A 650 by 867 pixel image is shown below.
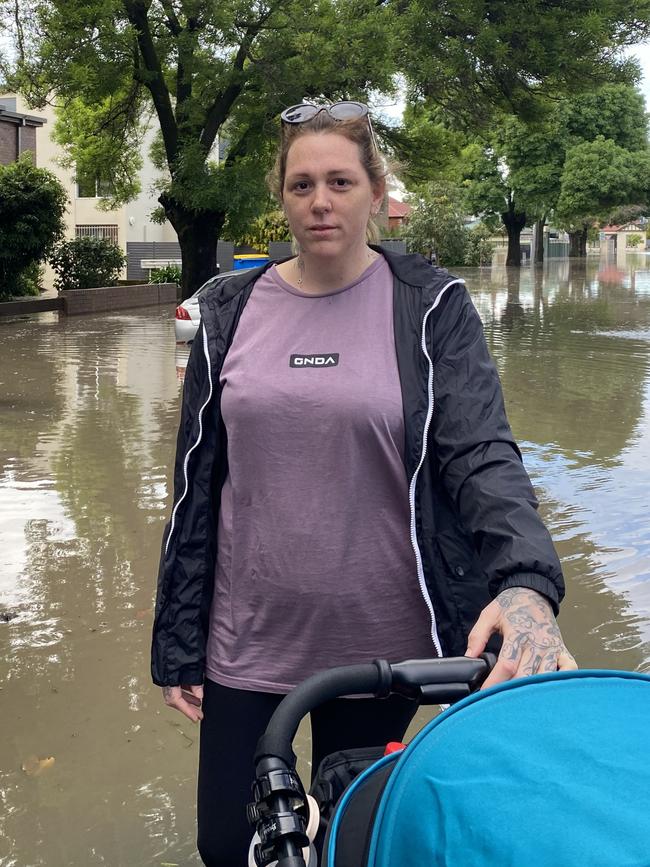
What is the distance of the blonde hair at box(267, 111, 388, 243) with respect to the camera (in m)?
2.28

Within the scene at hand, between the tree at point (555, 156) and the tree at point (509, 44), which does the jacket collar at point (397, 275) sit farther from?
the tree at point (555, 156)

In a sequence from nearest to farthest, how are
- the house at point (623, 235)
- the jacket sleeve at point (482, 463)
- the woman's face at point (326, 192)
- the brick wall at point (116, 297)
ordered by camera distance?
the jacket sleeve at point (482, 463), the woman's face at point (326, 192), the brick wall at point (116, 297), the house at point (623, 235)

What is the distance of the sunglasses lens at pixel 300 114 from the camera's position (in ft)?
7.52

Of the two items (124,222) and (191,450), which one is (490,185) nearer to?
(124,222)

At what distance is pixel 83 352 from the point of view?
1702 cm

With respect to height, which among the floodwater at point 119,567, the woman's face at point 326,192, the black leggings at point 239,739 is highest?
the woman's face at point 326,192

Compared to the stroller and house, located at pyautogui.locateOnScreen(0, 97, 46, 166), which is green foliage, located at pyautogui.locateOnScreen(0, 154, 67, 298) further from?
the stroller

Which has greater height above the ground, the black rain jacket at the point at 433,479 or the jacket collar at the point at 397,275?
the jacket collar at the point at 397,275

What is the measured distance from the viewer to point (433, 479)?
2164 millimetres

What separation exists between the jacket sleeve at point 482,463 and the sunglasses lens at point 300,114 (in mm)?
481

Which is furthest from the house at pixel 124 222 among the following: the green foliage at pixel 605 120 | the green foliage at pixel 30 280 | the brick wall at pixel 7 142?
the green foliage at pixel 605 120

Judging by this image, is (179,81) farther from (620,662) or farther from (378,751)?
(378,751)

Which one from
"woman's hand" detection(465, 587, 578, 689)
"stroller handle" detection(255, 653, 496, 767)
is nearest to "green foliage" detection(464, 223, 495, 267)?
"woman's hand" detection(465, 587, 578, 689)

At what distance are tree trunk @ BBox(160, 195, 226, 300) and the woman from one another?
20727 mm
